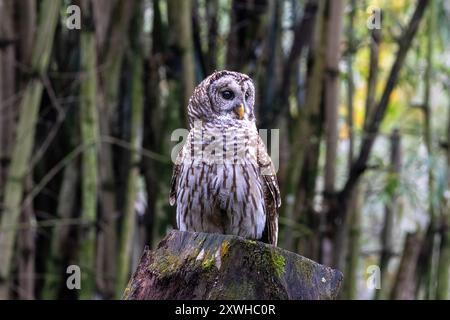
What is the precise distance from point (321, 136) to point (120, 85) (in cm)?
129

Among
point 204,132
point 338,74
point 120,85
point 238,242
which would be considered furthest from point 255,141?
point 120,85

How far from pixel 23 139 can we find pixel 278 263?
2.59 m

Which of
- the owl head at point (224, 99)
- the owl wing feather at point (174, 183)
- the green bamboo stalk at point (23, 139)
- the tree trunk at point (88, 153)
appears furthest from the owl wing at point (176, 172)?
the green bamboo stalk at point (23, 139)

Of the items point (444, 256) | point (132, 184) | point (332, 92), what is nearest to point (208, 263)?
point (132, 184)

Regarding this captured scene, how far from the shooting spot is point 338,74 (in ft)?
17.1

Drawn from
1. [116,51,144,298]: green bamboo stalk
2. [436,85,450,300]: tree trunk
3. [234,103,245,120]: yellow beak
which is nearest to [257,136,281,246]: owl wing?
[234,103,245,120]: yellow beak

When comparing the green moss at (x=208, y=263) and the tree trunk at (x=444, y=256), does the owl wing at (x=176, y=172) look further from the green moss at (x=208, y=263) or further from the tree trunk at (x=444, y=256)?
the tree trunk at (x=444, y=256)

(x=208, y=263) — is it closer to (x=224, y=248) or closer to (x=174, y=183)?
(x=224, y=248)

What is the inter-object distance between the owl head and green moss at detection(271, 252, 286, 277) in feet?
4.21

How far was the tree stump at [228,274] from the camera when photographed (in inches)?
90.7

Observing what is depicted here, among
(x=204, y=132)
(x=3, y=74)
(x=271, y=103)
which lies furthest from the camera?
(x=271, y=103)

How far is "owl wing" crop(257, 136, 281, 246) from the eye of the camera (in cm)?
366

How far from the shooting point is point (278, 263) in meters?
2.34
